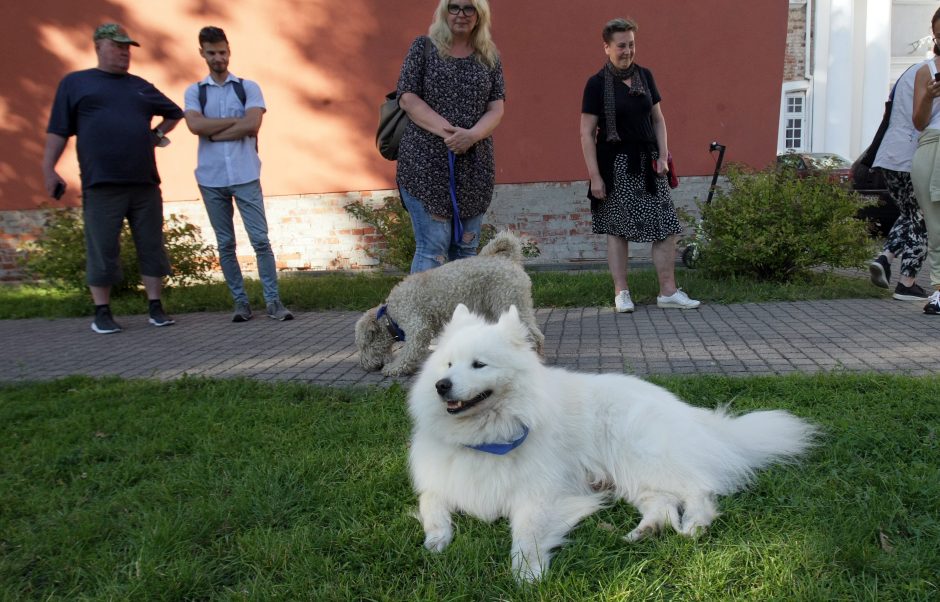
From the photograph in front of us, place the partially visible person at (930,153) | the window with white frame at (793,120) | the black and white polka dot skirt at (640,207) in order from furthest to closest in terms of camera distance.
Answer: the window with white frame at (793,120) → the black and white polka dot skirt at (640,207) → the partially visible person at (930,153)

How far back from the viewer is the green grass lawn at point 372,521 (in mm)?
1904

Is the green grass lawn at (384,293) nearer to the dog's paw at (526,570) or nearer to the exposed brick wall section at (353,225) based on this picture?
Result: the exposed brick wall section at (353,225)

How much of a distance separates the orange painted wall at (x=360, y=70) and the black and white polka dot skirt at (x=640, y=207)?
12.0 ft

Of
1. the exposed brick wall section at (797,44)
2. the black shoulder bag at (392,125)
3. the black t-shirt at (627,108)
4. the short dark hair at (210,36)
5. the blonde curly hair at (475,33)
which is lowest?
the black shoulder bag at (392,125)

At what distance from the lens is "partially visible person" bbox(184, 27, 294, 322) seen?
5.75 m

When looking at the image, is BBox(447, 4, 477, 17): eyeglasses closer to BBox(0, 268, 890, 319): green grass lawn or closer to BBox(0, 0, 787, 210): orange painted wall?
BBox(0, 268, 890, 319): green grass lawn

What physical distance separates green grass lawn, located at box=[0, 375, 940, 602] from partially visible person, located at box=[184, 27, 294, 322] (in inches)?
116

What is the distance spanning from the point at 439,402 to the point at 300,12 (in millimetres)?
8753

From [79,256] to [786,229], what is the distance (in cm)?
826

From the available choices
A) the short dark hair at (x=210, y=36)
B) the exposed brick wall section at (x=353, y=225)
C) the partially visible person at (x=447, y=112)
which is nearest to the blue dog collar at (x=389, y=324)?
the partially visible person at (x=447, y=112)

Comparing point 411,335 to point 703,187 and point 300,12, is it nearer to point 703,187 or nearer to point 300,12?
point 703,187

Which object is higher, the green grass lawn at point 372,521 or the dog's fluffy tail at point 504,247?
the dog's fluffy tail at point 504,247

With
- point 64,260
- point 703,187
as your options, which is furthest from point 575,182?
point 64,260

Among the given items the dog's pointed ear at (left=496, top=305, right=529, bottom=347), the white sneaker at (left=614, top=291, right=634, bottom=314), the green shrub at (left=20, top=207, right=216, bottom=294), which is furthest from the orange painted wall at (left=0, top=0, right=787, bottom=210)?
the dog's pointed ear at (left=496, top=305, right=529, bottom=347)
